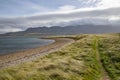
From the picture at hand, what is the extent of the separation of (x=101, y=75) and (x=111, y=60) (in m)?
12.3

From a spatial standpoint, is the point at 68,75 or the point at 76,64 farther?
the point at 76,64

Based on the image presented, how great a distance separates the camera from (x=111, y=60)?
4794cm

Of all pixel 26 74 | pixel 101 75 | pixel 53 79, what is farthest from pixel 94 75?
pixel 26 74

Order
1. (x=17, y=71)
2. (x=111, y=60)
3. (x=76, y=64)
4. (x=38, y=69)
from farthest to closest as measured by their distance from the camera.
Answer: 1. (x=111, y=60)
2. (x=76, y=64)
3. (x=38, y=69)
4. (x=17, y=71)

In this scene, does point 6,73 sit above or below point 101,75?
above

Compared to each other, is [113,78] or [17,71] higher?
[17,71]

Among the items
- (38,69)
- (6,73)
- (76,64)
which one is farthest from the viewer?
(76,64)

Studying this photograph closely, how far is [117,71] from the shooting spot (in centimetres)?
3850

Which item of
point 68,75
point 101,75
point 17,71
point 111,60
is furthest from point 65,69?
point 111,60

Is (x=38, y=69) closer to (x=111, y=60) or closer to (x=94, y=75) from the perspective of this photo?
(x=94, y=75)

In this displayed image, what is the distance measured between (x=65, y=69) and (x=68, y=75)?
124 inches

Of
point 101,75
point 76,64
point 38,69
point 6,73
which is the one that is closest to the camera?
point 6,73

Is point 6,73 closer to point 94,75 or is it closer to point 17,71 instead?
point 17,71

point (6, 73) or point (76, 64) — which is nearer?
point (6, 73)
